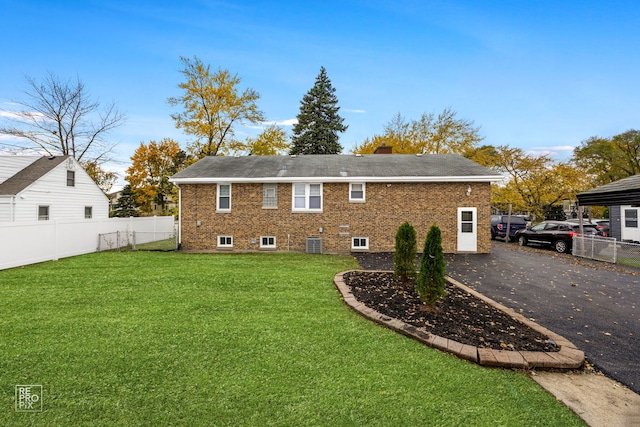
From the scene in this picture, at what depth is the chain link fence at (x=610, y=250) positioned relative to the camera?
410 inches

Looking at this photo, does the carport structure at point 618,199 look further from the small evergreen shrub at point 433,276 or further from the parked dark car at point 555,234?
the small evergreen shrub at point 433,276

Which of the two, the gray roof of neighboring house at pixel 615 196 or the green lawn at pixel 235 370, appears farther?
the gray roof of neighboring house at pixel 615 196

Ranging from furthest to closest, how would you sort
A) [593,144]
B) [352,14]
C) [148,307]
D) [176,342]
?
[593,144]
[352,14]
[148,307]
[176,342]

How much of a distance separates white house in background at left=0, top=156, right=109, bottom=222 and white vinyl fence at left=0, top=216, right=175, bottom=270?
441 centimetres

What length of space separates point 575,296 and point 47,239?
15100 millimetres

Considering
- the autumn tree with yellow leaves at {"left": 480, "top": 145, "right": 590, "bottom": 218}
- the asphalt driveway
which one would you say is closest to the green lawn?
the asphalt driveway

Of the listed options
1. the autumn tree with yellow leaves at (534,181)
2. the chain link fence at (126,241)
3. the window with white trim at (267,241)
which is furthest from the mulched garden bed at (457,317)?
the autumn tree with yellow leaves at (534,181)

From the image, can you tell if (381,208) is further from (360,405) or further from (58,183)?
(58,183)

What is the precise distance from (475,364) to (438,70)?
50.4ft

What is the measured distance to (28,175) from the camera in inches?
571

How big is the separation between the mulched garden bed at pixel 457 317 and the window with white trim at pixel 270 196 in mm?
7250

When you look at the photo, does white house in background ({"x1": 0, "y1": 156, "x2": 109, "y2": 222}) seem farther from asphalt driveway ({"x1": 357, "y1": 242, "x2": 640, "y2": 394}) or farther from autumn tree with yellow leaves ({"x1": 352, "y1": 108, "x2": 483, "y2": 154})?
autumn tree with yellow leaves ({"x1": 352, "y1": 108, "x2": 483, "y2": 154})

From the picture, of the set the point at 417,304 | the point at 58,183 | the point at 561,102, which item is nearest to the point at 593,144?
the point at 561,102

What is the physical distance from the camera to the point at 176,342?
11.1 ft
